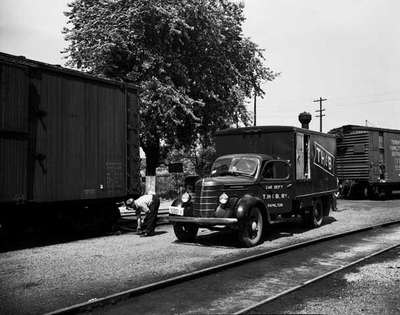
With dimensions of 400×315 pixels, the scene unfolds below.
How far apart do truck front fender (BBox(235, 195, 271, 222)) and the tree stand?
13521mm

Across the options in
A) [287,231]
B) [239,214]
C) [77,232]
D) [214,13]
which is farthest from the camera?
[214,13]

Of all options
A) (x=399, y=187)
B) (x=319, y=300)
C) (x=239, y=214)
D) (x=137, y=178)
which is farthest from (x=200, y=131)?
(x=319, y=300)

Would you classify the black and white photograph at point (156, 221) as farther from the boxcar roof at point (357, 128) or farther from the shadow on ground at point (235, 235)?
the boxcar roof at point (357, 128)

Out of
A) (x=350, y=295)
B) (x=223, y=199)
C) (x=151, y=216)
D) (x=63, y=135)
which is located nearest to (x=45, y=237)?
(x=151, y=216)

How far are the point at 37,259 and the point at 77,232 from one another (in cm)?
278

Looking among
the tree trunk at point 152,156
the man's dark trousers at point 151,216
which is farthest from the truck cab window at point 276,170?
the tree trunk at point 152,156

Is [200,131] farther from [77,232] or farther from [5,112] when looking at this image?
[5,112]

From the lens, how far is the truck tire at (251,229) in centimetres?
1007

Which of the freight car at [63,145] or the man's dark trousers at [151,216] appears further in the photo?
the man's dark trousers at [151,216]

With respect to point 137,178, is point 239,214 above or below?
below

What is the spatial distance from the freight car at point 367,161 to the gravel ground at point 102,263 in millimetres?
11860

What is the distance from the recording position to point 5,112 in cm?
963

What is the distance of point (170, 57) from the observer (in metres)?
24.9

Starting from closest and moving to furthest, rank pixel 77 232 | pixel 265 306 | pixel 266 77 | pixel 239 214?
1. pixel 265 306
2. pixel 239 214
3. pixel 77 232
4. pixel 266 77
